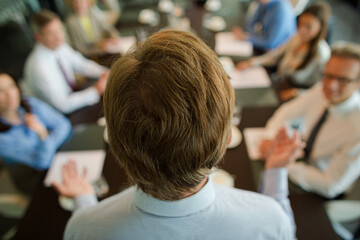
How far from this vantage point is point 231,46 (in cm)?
235

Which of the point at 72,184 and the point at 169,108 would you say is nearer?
the point at 169,108

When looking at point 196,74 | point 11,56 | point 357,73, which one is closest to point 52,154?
point 196,74

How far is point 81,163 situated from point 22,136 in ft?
1.59

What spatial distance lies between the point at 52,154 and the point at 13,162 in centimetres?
29

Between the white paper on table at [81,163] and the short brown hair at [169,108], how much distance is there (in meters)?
0.86

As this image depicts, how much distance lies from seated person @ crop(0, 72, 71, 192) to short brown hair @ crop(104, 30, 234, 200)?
1.16 meters

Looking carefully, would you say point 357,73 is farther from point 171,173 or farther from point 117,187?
point 117,187

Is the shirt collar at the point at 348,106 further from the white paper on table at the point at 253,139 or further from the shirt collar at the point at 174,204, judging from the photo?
the shirt collar at the point at 174,204

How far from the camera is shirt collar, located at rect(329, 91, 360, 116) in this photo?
4.11 ft

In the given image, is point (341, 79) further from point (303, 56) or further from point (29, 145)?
point (29, 145)

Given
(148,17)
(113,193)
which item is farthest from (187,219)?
(148,17)

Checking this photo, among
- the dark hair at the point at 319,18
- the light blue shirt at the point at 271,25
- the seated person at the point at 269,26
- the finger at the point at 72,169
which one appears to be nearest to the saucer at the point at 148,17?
the seated person at the point at 269,26

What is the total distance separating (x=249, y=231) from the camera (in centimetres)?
62

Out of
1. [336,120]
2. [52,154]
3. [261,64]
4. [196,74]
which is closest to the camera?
[196,74]
